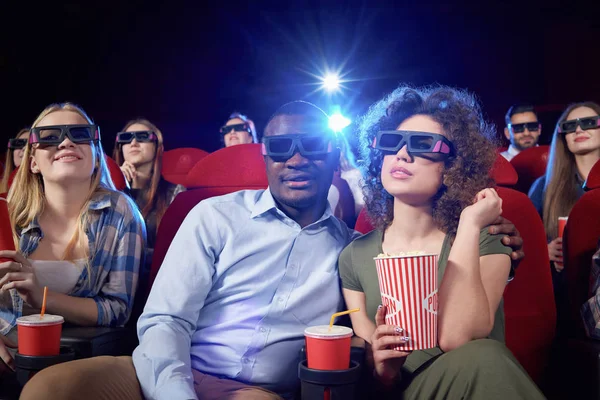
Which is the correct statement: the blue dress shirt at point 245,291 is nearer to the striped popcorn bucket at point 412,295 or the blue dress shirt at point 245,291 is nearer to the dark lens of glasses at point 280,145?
the dark lens of glasses at point 280,145

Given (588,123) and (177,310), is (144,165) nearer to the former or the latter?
(177,310)

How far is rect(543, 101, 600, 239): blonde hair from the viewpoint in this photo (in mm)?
Result: 2779

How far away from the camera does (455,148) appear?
142 centimetres

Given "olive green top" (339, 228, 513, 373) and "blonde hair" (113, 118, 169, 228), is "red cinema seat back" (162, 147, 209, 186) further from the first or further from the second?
"olive green top" (339, 228, 513, 373)

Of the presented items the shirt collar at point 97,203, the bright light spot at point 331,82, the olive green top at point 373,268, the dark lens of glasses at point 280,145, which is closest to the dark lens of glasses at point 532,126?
the olive green top at point 373,268

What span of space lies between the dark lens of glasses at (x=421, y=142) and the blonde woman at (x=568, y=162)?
65.3 inches

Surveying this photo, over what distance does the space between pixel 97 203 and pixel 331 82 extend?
5977 mm

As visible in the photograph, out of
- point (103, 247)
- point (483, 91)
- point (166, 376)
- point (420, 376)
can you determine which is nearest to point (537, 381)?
point (420, 376)

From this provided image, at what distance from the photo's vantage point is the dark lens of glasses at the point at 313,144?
1479mm

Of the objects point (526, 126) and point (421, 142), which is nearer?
point (421, 142)

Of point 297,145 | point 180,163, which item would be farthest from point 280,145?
point 180,163

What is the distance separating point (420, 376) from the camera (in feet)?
4.01

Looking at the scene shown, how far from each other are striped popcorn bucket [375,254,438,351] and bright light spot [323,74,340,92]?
6531mm

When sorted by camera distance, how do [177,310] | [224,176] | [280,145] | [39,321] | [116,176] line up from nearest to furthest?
1. [39,321]
2. [177,310]
3. [280,145]
4. [224,176]
5. [116,176]
